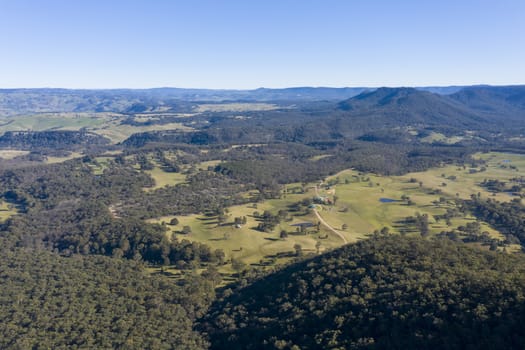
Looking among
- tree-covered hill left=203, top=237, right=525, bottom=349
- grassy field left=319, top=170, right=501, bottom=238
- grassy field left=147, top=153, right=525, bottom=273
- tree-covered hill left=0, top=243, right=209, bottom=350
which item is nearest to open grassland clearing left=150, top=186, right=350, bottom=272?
grassy field left=147, top=153, right=525, bottom=273

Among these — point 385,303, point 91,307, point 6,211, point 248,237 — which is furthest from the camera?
point 6,211

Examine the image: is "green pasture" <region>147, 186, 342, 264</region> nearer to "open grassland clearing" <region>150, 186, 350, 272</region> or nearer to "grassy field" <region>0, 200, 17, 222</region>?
"open grassland clearing" <region>150, 186, 350, 272</region>

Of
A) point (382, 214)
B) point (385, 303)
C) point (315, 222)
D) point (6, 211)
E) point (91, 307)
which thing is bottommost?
point (6, 211)

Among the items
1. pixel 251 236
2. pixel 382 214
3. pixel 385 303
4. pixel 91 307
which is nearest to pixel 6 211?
pixel 251 236

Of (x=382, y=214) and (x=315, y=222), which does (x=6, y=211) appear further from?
(x=382, y=214)

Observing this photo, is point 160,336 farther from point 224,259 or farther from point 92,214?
point 92,214

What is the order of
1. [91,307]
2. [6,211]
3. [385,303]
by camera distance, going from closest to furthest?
[385,303]
[91,307]
[6,211]
